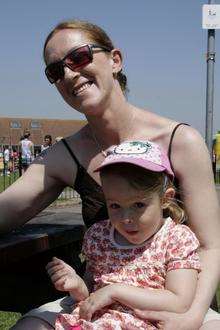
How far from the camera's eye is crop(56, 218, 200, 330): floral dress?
200 centimetres

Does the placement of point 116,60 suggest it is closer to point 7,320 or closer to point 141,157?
point 141,157

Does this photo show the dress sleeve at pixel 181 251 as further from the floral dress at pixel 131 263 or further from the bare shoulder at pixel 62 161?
the bare shoulder at pixel 62 161

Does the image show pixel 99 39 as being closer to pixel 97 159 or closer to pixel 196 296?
pixel 97 159

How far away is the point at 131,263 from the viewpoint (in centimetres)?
215

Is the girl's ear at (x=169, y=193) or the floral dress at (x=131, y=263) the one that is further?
the girl's ear at (x=169, y=193)

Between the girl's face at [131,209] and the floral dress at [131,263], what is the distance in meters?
0.06

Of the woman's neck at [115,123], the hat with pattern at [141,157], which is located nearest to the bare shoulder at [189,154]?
the hat with pattern at [141,157]

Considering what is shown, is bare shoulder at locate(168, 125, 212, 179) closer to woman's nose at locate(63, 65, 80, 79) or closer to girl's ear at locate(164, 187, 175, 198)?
girl's ear at locate(164, 187, 175, 198)

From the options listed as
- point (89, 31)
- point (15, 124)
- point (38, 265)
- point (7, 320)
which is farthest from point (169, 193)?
point (15, 124)

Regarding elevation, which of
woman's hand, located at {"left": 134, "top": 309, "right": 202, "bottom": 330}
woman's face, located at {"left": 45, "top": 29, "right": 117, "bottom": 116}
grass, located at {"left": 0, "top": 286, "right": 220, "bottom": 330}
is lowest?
grass, located at {"left": 0, "top": 286, "right": 220, "bottom": 330}

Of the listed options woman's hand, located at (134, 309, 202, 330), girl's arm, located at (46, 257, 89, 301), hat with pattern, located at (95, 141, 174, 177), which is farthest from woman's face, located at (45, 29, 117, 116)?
woman's hand, located at (134, 309, 202, 330)

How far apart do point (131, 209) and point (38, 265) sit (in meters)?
1.33

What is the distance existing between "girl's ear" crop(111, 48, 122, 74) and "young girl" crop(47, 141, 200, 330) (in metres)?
0.55

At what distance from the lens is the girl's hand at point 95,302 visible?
2.01 m
